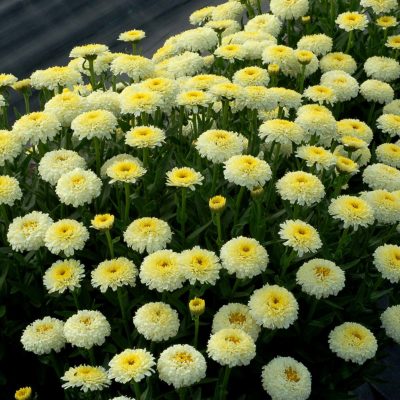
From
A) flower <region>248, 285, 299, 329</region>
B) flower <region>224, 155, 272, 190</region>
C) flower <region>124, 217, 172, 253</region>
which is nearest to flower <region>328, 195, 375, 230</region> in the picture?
flower <region>224, 155, 272, 190</region>

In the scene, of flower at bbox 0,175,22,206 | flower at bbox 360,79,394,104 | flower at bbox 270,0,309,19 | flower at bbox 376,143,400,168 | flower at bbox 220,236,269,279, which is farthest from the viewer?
flower at bbox 270,0,309,19

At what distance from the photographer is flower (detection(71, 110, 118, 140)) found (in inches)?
102

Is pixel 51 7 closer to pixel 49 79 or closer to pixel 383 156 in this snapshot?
pixel 49 79

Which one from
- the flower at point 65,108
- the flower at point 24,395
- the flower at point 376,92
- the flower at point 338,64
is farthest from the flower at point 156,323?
the flower at point 338,64

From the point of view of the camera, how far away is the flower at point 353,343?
2.20m

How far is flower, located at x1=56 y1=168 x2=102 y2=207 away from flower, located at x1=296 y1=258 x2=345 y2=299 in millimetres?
781

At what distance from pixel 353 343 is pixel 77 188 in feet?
3.55

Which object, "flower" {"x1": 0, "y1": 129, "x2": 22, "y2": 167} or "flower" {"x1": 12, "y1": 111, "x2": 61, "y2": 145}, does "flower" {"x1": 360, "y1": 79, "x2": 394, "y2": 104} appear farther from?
"flower" {"x1": 0, "y1": 129, "x2": 22, "y2": 167}

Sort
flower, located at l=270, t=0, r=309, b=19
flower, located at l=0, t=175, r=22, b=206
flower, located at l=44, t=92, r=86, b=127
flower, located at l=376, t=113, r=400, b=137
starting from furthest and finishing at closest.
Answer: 1. flower, located at l=270, t=0, r=309, b=19
2. flower, located at l=376, t=113, r=400, b=137
3. flower, located at l=44, t=92, r=86, b=127
4. flower, located at l=0, t=175, r=22, b=206

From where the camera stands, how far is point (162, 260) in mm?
2207

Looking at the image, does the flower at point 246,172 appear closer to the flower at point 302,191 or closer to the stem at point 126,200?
the flower at point 302,191

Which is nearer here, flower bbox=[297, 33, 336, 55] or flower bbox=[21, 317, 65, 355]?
flower bbox=[21, 317, 65, 355]

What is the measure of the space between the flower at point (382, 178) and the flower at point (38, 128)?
128 centimetres

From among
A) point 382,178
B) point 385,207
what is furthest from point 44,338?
point 382,178
